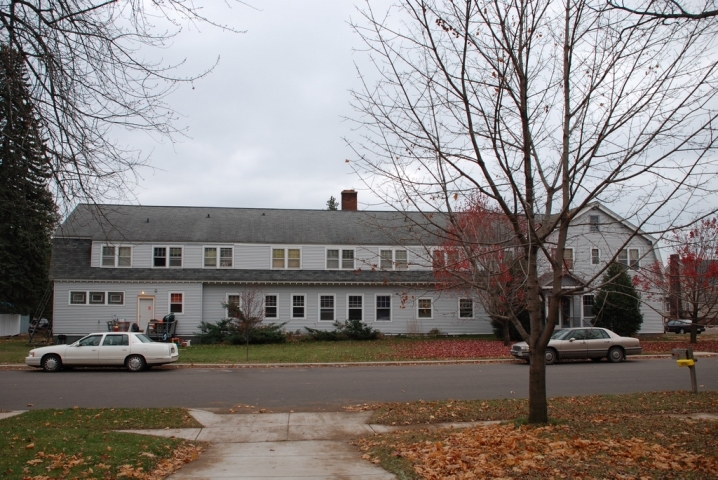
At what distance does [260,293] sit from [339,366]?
13870 millimetres

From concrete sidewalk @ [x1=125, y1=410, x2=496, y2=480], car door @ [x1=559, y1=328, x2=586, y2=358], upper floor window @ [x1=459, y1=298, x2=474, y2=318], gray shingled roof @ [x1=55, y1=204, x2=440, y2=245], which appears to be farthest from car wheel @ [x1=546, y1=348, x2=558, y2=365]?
gray shingled roof @ [x1=55, y1=204, x2=440, y2=245]

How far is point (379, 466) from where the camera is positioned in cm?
849

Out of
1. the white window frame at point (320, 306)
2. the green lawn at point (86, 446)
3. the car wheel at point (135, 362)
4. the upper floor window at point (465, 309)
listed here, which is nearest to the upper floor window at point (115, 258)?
the white window frame at point (320, 306)

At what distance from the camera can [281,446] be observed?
33.7 feet

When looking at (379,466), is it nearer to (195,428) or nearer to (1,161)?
(195,428)

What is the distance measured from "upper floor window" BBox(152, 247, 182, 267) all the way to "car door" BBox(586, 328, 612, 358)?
23598 millimetres

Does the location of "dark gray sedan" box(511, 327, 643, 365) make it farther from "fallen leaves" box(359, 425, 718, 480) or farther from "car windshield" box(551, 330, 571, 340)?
"fallen leaves" box(359, 425, 718, 480)

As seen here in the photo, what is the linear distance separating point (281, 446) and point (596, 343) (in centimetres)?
1832

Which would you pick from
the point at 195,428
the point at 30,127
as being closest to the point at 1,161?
the point at 30,127

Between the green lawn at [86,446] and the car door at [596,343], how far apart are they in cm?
1779

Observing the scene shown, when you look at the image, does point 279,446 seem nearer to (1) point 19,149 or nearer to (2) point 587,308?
(1) point 19,149

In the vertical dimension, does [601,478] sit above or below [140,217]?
below

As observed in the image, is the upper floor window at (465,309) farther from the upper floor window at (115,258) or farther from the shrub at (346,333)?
the upper floor window at (115,258)

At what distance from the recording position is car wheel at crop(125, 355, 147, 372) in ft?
74.1
